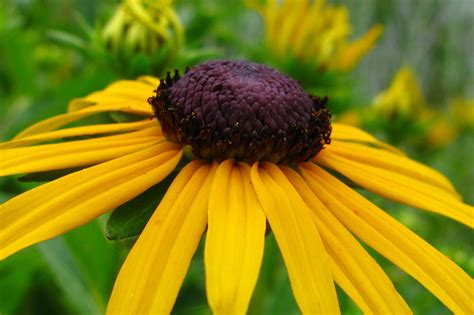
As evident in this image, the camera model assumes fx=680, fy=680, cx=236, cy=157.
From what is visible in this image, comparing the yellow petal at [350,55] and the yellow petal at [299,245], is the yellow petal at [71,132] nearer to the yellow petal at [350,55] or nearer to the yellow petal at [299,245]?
the yellow petal at [299,245]

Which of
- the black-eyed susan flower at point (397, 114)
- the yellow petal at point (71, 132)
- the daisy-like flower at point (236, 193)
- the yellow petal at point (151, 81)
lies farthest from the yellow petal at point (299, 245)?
the black-eyed susan flower at point (397, 114)

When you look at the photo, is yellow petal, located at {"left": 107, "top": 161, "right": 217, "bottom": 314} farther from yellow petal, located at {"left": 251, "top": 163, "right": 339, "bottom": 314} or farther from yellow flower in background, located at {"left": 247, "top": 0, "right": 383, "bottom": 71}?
yellow flower in background, located at {"left": 247, "top": 0, "right": 383, "bottom": 71}

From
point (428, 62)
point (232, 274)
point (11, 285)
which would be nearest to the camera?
point (232, 274)

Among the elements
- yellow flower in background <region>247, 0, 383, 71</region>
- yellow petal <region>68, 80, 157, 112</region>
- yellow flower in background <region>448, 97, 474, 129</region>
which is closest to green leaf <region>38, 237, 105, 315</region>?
yellow petal <region>68, 80, 157, 112</region>

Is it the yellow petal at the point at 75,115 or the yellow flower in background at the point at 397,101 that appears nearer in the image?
the yellow petal at the point at 75,115

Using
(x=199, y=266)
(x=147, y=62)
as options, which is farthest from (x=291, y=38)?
(x=199, y=266)

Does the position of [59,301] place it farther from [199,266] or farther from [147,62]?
[147,62]

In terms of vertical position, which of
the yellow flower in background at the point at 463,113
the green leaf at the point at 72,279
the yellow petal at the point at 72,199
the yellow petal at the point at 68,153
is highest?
the yellow petal at the point at 68,153
